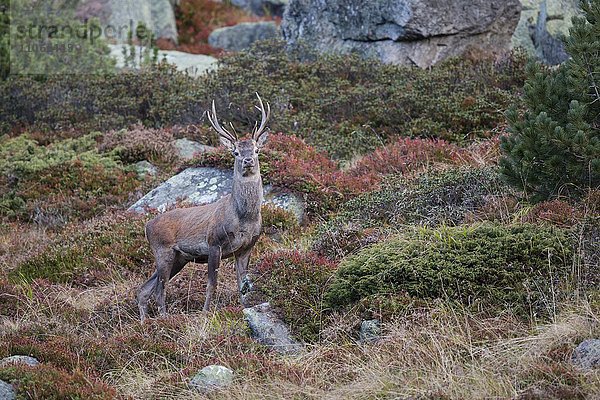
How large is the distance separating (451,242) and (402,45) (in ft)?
35.9

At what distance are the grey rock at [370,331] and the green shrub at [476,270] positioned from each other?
14.7 inches

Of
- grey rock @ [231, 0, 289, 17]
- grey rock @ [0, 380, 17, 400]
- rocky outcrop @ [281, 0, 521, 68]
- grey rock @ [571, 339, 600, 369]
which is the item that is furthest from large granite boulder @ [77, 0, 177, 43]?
grey rock @ [571, 339, 600, 369]

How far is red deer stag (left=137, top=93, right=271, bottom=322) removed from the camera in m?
8.52

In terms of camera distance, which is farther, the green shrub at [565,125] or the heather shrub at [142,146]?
the heather shrub at [142,146]

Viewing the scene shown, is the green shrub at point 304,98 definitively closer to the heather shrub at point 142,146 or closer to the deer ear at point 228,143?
the heather shrub at point 142,146

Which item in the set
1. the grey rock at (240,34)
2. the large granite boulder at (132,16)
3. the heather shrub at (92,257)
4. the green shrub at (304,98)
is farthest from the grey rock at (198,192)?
the large granite boulder at (132,16)

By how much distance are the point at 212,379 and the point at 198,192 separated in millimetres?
5694

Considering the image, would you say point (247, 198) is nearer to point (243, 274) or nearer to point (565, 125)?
point (243, 274)

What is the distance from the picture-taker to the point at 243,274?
28.1ft

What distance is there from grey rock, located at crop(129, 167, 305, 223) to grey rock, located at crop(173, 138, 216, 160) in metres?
1.68

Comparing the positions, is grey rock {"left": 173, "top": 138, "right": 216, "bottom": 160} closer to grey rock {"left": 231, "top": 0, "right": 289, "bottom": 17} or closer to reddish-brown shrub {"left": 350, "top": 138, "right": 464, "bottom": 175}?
reddish-brown shrub {"left": 350, "top": 138, "right": 464, "bottom": 175}

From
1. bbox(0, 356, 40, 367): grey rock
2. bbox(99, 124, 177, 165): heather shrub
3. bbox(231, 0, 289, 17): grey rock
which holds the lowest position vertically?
bbox(231, 0, 289, 17): grey rock

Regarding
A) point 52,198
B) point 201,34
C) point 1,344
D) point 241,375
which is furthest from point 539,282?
point 201,34

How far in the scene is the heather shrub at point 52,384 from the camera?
6.38 metres
